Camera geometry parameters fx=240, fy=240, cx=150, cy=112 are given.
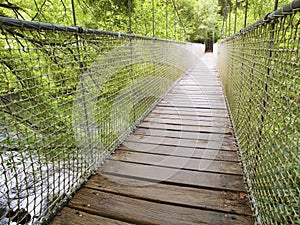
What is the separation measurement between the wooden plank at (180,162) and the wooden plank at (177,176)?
0.15ft

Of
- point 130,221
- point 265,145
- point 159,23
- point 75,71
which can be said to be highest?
point 159,23

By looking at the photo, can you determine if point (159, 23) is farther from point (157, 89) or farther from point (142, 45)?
point (142, 45)

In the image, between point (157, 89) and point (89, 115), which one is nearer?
point (89, 115)

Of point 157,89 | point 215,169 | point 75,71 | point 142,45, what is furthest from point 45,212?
point 157,89

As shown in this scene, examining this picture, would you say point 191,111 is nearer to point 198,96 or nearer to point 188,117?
point 188,117

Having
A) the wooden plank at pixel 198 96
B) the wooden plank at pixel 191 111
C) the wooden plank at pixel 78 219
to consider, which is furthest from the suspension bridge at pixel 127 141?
the wooden plank at pixel 198 96

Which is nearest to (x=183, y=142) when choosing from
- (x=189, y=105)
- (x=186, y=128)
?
(x=186, y=128)

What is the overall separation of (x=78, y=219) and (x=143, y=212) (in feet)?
0.95

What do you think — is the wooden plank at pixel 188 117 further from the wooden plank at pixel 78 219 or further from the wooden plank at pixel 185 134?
the wooden plank at pixel 78 219

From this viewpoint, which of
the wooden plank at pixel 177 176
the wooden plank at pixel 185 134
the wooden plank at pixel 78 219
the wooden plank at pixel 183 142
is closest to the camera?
the wooden plank at pixel 78 219

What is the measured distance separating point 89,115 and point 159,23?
17.9ft

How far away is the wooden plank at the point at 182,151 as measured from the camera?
1611 millimetres

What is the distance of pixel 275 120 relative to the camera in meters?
0.92

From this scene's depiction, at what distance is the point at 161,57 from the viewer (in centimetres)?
318
